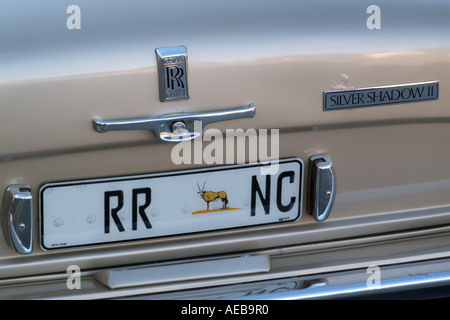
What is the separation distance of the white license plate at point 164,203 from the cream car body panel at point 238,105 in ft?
0.11

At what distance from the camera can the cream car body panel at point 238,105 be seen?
1.94 metres

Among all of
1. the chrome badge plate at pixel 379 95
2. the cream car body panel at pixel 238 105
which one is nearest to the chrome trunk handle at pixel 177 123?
the cream car body panel at pixel 238 105

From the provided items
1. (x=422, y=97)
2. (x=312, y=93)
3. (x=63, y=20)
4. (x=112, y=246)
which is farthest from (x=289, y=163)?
(x=63, y=20)

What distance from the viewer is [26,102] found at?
75.2 inches

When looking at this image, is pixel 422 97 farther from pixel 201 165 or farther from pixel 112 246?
pixel 112 246

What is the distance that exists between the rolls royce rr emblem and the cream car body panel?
19 mm

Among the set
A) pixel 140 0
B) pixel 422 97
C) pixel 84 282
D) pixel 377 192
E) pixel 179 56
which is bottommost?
pixel 84 282

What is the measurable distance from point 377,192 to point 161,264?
2.34 ft

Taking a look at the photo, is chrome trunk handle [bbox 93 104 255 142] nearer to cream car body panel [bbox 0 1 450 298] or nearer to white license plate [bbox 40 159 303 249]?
cream car body panel [bbox 0 1 450 298]

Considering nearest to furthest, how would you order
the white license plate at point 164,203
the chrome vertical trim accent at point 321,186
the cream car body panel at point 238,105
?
the cream car body panel at point 238,105 < the white license plate at point 164,203 < the chrome vertical trim accent at point 321,186

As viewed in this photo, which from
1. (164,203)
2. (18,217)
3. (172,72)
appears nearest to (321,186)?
(164,203)

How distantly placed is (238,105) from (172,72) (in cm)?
21

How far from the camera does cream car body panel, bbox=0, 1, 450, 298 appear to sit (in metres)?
1.94

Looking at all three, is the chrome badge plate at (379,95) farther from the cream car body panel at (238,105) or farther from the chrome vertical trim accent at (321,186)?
the chrome vertical trim accent at (321,186)
